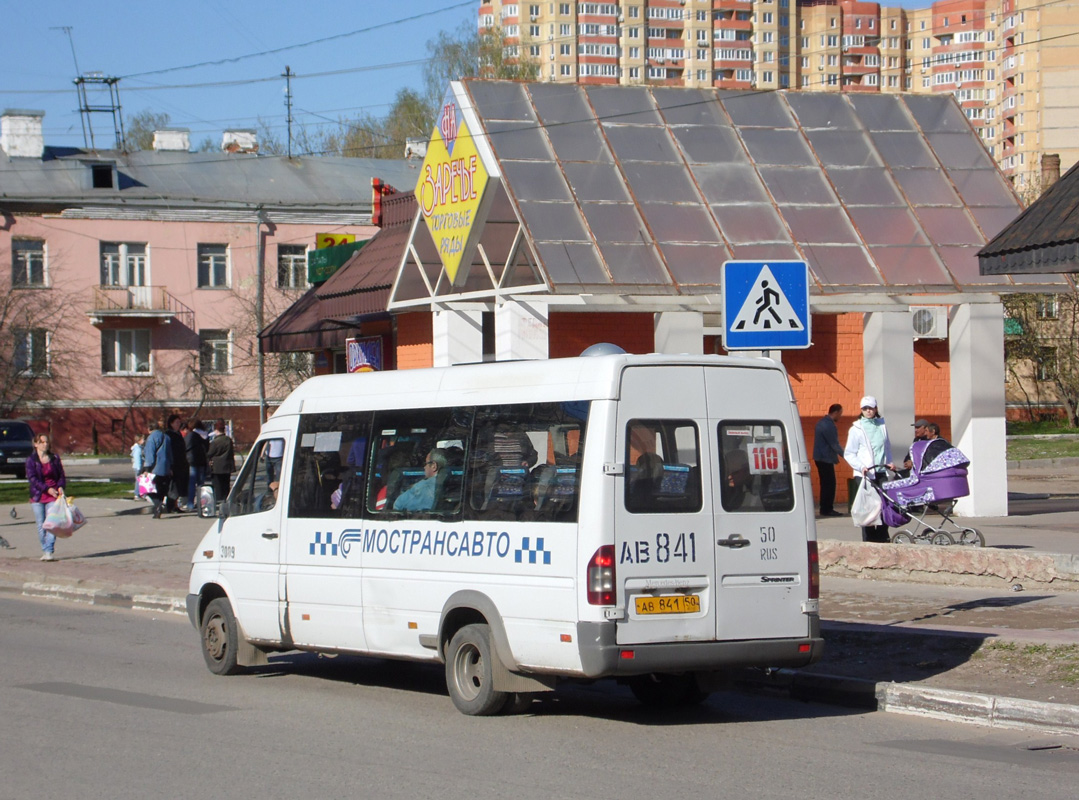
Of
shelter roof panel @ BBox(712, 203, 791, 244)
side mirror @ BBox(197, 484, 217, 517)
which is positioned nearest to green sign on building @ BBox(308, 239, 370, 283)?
shelter roof panel @ BBox(712, 203, 791, 244)

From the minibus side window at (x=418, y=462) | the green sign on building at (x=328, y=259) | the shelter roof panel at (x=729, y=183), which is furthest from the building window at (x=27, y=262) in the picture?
the minibus side window at (x=418, y=462)

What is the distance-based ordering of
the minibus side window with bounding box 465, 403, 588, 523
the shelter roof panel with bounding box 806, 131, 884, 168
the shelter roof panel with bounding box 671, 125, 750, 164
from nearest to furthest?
the minibus side window with bounding box 465, 403, 588, 523
the shelter roof panel with bounding box 671, 125, 750, 164
the shelter roof panel with bounding box 806, 131, 884, 168

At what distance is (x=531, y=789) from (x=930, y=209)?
52.5ft

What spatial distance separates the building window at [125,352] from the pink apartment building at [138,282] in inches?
2.1

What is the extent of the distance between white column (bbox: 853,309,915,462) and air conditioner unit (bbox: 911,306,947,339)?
0.41 meters

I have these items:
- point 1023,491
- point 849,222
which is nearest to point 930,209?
point 849,222

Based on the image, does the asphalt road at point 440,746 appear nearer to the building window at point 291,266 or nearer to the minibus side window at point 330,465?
the minibus side window at point 330,465

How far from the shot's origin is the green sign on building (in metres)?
29.3

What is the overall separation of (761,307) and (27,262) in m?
48.7

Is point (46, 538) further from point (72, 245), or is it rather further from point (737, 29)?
point (737, 29)

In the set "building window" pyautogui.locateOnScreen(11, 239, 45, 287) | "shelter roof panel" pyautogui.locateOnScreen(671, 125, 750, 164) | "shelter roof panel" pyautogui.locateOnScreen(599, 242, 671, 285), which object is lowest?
"shelter roof panel" pyautogui.locateOnScreen(599, 242, 671, 285)

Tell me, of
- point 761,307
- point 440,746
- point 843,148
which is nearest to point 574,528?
point 440,746

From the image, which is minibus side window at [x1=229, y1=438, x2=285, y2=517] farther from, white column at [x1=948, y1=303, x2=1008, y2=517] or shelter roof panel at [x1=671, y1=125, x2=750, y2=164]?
white column at [x1=948, y1=303, x2=1008, y2=517]

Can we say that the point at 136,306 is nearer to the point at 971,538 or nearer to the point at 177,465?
the point at 177,465
